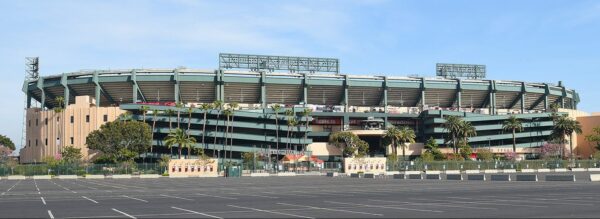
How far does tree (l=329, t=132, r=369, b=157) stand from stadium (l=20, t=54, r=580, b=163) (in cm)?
498

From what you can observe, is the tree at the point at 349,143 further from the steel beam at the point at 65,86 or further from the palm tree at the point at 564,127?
the steel beam at the point at 65,86

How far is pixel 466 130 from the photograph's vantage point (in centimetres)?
14700

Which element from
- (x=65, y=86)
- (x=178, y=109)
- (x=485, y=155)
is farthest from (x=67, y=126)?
A: (x=485, y=155)

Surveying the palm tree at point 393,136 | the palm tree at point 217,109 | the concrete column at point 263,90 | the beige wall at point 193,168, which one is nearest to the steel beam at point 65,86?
the palm tree at point 217,109

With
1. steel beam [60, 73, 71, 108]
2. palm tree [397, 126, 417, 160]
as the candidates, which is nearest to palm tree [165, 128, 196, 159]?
steel beam [60, 73, 71, 108]

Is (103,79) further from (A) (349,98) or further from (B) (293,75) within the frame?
(A) (349,98)

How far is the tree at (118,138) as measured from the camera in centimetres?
12238

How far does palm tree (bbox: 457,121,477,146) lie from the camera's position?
147000 millimetres

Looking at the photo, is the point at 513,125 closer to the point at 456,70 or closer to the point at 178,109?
the point at 456,70

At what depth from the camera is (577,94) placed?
622ft

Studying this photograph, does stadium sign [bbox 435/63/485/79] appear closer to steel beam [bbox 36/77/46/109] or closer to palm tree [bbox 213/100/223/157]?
palm tree [bbox 213/100/223/157]

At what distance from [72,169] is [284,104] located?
230 ft

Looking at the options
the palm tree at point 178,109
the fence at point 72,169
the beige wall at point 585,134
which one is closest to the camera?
the fence at point 72,169

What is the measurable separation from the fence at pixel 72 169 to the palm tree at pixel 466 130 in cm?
7519
